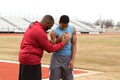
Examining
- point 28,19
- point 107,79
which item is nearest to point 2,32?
point 28,19

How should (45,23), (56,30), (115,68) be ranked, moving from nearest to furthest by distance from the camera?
(45,23) → (56,30) → (115,68)

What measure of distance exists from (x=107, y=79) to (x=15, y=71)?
355cm

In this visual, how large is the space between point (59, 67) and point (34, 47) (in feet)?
3.56

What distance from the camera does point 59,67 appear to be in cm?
698

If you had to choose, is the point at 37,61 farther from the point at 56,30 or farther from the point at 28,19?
the point at 28,19

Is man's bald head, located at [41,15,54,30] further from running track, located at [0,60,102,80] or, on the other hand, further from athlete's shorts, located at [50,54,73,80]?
running track, located at [0,60,102,80]

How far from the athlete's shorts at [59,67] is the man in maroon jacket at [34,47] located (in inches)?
35.2

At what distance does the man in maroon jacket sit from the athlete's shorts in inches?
35.2

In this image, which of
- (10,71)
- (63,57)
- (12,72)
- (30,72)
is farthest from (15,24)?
(30,72)

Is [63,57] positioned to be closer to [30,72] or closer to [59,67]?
[59,67]

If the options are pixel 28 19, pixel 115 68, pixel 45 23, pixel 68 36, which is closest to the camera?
pixel 45 23

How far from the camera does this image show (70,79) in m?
7.08

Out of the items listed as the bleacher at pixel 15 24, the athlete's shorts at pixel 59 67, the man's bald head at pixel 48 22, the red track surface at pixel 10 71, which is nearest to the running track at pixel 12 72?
the red track surface at pixel 10 71

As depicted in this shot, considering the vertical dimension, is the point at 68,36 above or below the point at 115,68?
above
